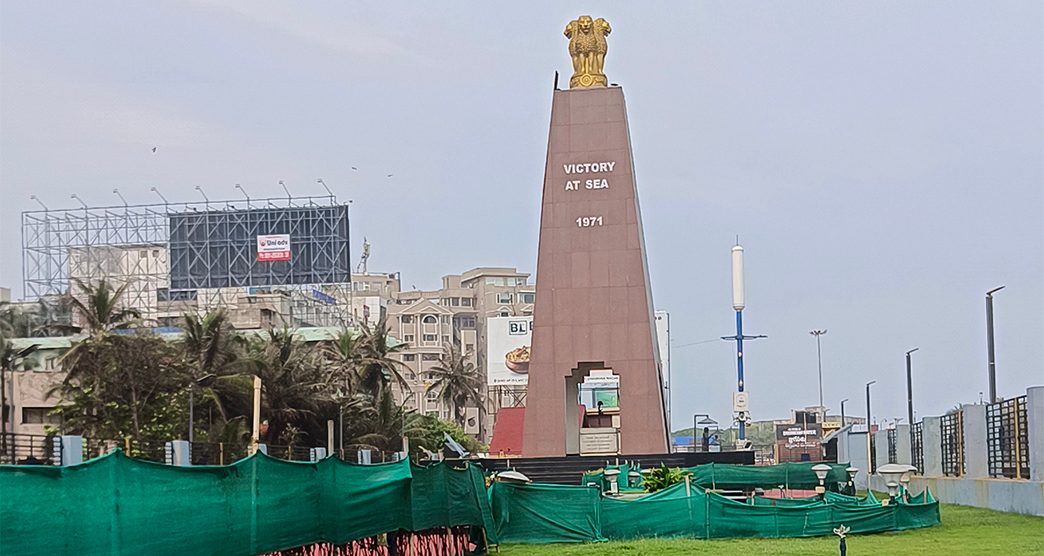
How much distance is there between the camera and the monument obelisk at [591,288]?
4325 centimetres

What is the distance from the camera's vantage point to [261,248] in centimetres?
8106

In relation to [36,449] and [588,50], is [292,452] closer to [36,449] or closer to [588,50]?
[36,449]

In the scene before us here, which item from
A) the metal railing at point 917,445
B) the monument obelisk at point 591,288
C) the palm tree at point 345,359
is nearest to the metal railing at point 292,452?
the monument obelisk at point 591,288

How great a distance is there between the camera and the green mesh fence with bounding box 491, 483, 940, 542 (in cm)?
2436

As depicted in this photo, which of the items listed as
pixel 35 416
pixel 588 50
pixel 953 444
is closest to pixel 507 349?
pixel 35 416

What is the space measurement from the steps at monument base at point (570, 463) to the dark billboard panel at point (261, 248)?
133 ft

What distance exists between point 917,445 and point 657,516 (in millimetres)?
25659

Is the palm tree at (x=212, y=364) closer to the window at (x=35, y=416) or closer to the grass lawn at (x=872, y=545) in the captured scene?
the window at (x=35, y=416)

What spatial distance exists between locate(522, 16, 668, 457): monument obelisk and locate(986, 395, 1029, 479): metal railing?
1145 cm

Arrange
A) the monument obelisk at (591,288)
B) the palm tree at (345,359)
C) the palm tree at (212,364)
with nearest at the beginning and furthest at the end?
the monument obelisk at (591,288)
the palm tree at (212,364)
the palm tree at (345,359)

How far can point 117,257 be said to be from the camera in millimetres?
82000

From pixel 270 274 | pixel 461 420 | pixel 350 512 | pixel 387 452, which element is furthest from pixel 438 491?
pixel 461 420

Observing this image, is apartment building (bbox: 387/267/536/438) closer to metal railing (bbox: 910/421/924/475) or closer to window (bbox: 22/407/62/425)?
window (bbox: 22/407/62/425)

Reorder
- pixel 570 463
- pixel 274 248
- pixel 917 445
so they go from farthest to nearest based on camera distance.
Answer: pixel 274 248, pixel 917 445, pixel 570 463
